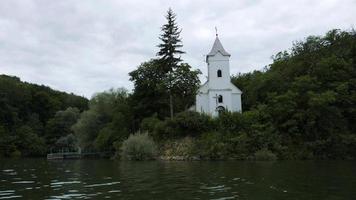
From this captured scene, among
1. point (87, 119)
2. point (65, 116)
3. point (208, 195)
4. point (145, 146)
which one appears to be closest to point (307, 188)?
point (208, 195)

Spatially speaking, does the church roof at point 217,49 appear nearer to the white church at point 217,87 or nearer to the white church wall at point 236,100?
the white church at point 217,87

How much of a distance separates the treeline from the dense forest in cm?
2642

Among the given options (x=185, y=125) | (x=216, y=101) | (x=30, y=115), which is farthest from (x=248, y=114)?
Result: (x=30, y=115)

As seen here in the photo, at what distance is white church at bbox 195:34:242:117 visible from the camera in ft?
222

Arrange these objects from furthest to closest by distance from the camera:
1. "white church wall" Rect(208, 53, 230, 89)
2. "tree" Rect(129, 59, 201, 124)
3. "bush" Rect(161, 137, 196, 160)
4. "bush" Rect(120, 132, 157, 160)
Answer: "white church wall" Rect(208, 53, 230, 89) → "tree" Rect(129, 59, 201, 124) → "bush" Rect(120, 132, 157, 160) → "bush" Rect(161, 137, 196, 160)

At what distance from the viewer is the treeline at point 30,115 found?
101m

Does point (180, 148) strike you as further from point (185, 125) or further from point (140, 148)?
point (140, 148)

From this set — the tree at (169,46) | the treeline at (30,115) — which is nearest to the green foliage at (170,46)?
the tree at (169,46)

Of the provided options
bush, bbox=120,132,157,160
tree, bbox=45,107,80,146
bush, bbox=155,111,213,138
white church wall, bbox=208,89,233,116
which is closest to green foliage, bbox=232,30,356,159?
white church wall, bbox=208,89,233,116

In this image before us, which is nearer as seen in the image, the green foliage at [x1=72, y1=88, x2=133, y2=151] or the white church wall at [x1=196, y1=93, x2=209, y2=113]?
the white church wall at [x1=196, y1=93, x2=209, y2=113]

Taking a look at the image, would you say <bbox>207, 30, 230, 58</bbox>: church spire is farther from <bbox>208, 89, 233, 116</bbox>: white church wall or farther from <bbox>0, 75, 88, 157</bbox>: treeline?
<bbox>0, 75, 88, 157</bbox>: treeline

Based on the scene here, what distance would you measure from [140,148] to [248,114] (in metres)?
14.3

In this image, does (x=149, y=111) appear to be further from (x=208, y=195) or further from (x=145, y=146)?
(x=208, y=195)

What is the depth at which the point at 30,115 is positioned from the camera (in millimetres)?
123438
